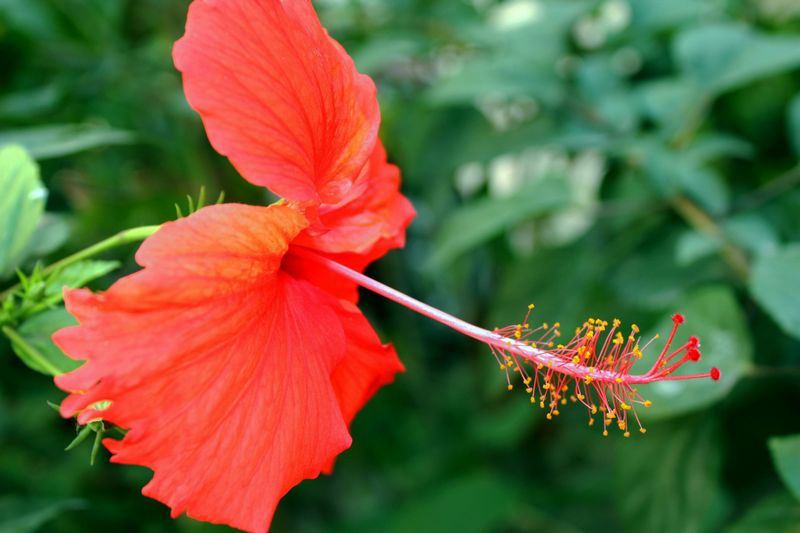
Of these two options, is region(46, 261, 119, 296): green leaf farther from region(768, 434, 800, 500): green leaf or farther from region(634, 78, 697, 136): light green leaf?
region(634, 78, 697, 136): light green leaf

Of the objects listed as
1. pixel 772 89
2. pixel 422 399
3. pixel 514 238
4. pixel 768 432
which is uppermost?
pixel 772 89

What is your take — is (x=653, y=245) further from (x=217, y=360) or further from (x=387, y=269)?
(x=217, y=360)

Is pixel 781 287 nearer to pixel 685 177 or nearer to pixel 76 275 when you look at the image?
pixel 685 177

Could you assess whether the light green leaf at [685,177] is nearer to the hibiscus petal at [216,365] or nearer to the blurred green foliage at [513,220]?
the blurred green foliage at [513,220]

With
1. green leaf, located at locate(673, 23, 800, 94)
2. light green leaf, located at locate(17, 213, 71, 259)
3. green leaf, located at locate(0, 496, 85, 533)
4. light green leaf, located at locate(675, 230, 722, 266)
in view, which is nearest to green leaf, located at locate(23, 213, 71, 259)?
light green leaf, located at locate(17, 213, 71, 259)

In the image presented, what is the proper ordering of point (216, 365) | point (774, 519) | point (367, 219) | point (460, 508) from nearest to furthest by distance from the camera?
point (216, 365), point (367, 219), point (774, 519), point (460, 508)

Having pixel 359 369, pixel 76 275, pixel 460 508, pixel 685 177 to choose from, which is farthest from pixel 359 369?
pixel 460 508

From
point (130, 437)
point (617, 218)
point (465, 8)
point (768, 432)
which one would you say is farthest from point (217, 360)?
point (465, 8)
